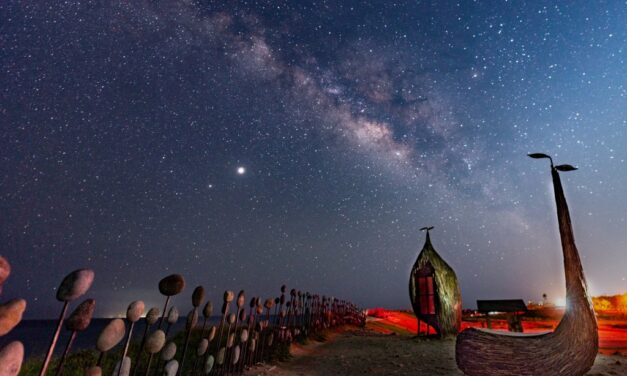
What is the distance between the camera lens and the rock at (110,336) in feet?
8.75

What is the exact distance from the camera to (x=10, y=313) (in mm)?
1904

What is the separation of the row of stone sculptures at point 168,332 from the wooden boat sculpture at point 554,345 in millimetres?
3488

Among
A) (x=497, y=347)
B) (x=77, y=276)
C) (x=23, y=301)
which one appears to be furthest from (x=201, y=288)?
(x=497, y=347)

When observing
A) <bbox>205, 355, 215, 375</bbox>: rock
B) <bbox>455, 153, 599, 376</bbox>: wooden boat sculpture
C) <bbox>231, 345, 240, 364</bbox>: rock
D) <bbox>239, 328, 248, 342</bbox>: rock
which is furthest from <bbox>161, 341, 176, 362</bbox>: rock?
<bbox>455, 153, 599, 376</bbox>: wooden boat sculpture

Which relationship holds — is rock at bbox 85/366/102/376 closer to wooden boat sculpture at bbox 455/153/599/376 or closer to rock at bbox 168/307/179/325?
rock at bbox 168/307/179/325

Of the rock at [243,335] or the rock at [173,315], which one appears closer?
the rock at [173,315]

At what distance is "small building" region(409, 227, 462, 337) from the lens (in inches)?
505

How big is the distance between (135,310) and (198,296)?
1446 mm

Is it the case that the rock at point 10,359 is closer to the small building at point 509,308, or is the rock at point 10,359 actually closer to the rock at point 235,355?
the rock at point 235,355

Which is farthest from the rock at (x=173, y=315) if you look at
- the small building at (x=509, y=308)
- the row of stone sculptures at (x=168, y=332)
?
the small building at (x=509, y=308)

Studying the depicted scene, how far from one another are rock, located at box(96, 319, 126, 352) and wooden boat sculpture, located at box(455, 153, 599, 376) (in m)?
4.70

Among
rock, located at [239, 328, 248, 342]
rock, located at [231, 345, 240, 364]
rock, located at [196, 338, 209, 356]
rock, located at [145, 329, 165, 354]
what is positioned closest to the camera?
rock, located at [145, 329, 165, 354]

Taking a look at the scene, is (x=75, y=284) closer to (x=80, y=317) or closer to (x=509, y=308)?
(x=80, y=317)

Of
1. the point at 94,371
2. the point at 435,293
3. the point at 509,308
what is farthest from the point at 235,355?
the point at 509,308
